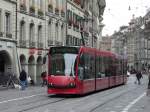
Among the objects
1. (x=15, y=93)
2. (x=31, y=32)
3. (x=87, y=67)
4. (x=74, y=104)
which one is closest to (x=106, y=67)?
(x=15, y=93)

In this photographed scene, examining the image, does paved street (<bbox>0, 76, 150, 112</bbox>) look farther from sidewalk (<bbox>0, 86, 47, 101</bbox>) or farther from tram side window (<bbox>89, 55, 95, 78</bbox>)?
tram side window (<bbox>89, 55, 95, 78</bbox>)

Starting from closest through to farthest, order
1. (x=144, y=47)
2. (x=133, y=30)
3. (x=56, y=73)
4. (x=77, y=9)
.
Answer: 1. (x=56, y=73)
2. (x=77, y=9)
3. (x=144, y=47)
4. (x=133, y=30)

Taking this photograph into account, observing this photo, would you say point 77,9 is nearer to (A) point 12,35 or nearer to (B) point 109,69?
(A) point 12,35

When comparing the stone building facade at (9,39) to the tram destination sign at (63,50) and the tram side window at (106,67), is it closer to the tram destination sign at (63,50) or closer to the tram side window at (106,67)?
the tram side window at (106,67)

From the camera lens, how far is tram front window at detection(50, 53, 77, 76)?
31891 millimetres

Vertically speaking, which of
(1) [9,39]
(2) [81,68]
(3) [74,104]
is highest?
(1) [9,39]

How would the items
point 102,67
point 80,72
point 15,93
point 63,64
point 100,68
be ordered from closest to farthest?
1. point 63,64
2. point 80,72
3. point 15,93
4. point 100,68
5. point 102,67

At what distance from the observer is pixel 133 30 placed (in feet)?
641

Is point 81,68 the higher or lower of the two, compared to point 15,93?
higher

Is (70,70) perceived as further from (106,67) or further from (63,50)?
(106,67)

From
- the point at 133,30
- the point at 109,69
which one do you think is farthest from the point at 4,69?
the point at 133,30

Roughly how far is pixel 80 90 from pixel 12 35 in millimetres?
23907

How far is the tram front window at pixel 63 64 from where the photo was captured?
31.9 m

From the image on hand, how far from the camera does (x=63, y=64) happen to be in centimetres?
3209
